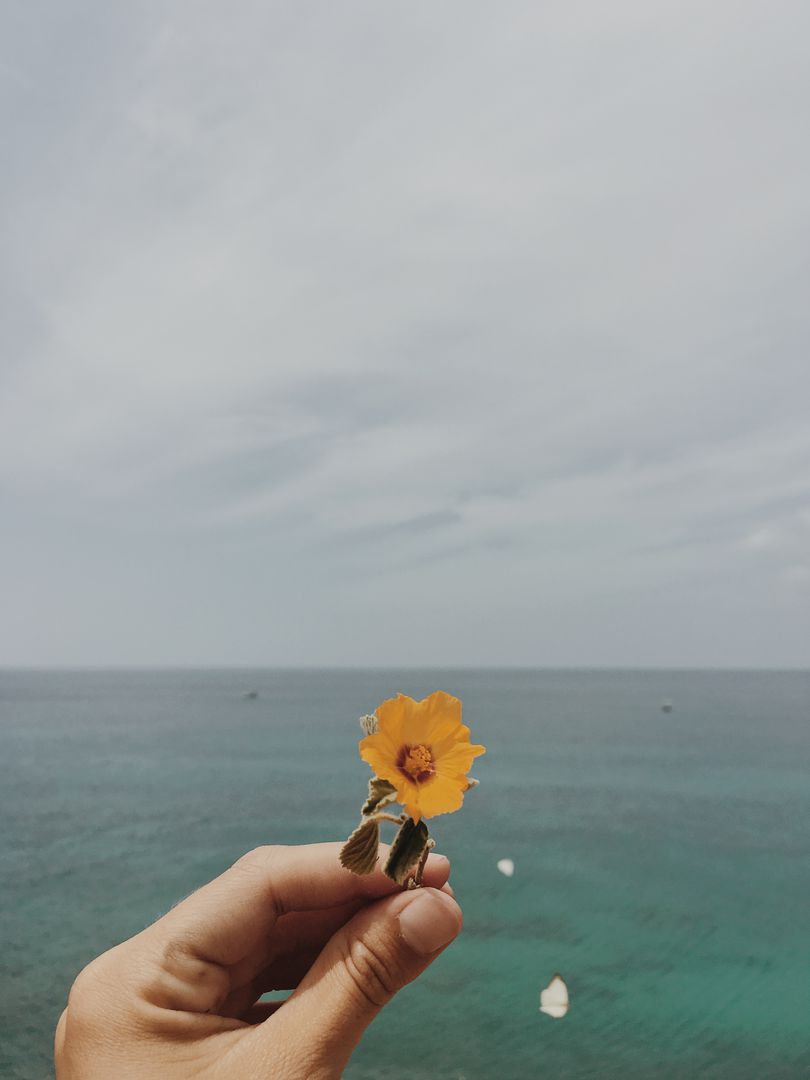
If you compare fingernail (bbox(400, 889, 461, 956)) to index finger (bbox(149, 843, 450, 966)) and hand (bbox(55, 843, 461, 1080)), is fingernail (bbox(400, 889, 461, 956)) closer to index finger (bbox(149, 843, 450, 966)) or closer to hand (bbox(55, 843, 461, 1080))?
hand (bbox(55, 843, 461, 1080))

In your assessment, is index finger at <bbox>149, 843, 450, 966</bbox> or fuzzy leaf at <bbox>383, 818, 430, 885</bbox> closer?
fuzzy leaf at <bbox>383, 818, 430, 885</bbox>

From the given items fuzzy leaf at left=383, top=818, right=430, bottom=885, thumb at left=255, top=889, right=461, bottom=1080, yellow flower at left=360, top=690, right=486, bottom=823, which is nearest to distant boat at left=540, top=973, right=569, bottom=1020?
thumb at left=255, top=889, right=461, bottom=1080

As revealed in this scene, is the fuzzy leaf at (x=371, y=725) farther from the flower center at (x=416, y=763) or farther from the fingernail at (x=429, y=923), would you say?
the fingernail at (x=429, y=923)

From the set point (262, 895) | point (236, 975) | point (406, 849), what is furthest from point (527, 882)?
point (406, 849)

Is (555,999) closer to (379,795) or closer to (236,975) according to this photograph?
(236,975)

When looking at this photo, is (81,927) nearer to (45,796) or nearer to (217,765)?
(45,796)

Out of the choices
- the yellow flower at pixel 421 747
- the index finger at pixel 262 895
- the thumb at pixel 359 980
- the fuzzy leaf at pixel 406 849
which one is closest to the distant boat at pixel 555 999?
the index finger at pixel 262 895
